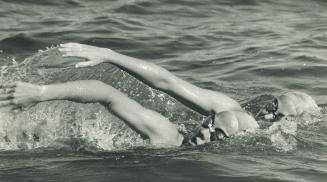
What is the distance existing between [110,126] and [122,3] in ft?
25.7

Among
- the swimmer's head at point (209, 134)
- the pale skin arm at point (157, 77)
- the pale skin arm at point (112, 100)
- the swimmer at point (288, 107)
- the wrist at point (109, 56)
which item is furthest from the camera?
the swimmer at point (288, 107)

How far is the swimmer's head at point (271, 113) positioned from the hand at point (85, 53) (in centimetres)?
177

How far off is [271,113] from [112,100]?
1.70m

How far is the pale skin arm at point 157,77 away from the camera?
609cm

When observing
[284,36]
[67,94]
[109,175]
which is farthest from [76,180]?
[284,36]

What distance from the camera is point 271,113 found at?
7137mm

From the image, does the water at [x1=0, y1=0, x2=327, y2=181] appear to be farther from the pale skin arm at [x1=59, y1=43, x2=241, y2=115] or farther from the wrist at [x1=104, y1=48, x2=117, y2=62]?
the wrist at [x1=104, y1=48, x2=117, y2=62]

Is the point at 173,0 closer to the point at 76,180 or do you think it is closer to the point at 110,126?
the point at 110,126

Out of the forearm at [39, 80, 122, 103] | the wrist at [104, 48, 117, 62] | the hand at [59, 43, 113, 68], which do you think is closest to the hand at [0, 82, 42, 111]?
the forearm at [39, 80, 122, 103]

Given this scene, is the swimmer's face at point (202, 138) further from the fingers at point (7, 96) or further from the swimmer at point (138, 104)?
the fingers at point (7, 96)

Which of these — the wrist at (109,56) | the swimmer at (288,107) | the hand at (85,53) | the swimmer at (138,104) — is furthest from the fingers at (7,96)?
the swimmer at (288,107)

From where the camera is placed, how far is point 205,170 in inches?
223

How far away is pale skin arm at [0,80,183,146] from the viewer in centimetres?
590

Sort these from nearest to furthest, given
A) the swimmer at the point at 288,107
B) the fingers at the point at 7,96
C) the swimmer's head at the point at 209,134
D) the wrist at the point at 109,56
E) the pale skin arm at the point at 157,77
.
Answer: the fingers at the point at 7,96 → the pale skin arm at the point at 157,77 → the wrist at the point at 109,56 → the swimmer's head at the point at 209,134 → the swimmer at the point at 288,107
